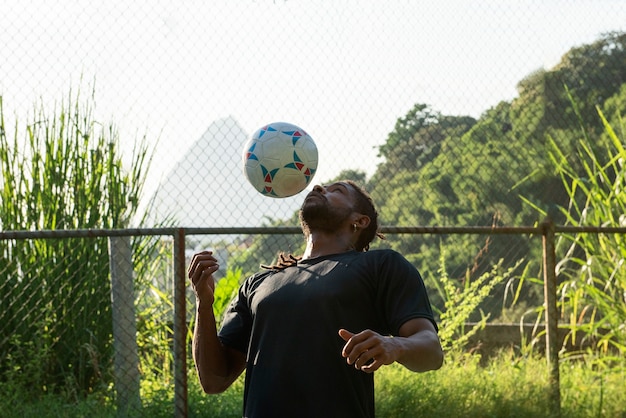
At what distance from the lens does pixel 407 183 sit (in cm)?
695

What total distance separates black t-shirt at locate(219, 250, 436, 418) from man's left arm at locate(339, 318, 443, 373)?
0.23 feet

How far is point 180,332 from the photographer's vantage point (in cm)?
450

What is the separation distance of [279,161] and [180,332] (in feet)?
4.72

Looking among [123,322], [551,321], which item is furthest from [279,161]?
[551,321]

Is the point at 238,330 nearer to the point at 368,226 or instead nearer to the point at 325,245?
the point at 325,245

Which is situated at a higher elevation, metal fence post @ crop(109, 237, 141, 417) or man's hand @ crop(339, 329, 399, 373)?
man's hand @ crop(339, 329, 399, 373)

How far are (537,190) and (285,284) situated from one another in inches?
235

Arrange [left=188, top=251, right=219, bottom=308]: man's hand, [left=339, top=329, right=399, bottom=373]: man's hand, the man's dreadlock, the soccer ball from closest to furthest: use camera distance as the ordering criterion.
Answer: [left=339, top=329, right=399, bottom=373]: man's hand, [left=188, top=251, right=219, bottom=308]: man's hand, the man's dreadlock, the soccer ball

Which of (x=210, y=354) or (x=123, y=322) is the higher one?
(x=210, y=354)

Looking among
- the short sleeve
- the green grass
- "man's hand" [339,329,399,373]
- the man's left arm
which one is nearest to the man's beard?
the short sleeve

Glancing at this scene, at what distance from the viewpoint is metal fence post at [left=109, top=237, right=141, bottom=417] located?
187 inches

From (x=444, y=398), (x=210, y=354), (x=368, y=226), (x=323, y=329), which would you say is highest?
(x=368, y=226)

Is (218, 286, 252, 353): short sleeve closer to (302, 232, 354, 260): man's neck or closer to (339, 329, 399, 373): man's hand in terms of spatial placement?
(302, 232, 354, 260): man's neck

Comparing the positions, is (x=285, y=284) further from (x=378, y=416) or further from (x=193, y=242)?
(x=193, y=242)
